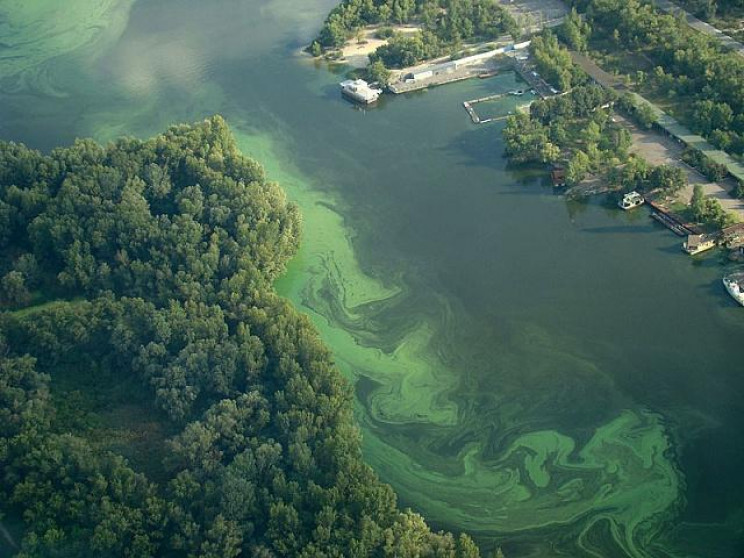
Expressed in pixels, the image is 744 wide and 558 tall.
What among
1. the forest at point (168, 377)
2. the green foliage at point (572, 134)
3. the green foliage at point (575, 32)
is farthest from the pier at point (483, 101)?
the forest at point (168, 377)

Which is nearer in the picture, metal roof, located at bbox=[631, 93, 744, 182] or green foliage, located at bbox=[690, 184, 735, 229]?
green foliage, located at bbox=[690, 184, 735, 229]

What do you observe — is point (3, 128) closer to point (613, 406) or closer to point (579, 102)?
point (579, 102)

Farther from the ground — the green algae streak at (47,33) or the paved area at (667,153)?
the green algae streak at (47,33)

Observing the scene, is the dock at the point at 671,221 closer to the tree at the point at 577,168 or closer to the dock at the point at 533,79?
the tree at the point at 577,168

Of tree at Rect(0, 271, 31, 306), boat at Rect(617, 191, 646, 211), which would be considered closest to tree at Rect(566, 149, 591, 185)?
boat at Rect(617, 191, 646, 211)

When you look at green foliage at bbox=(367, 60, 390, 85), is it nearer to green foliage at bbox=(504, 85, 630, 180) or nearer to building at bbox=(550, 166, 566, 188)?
green foliage at bbox=(504, 85, 630, 180)

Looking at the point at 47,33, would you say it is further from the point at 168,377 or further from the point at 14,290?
the point at 168,377

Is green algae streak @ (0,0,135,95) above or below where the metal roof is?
above
